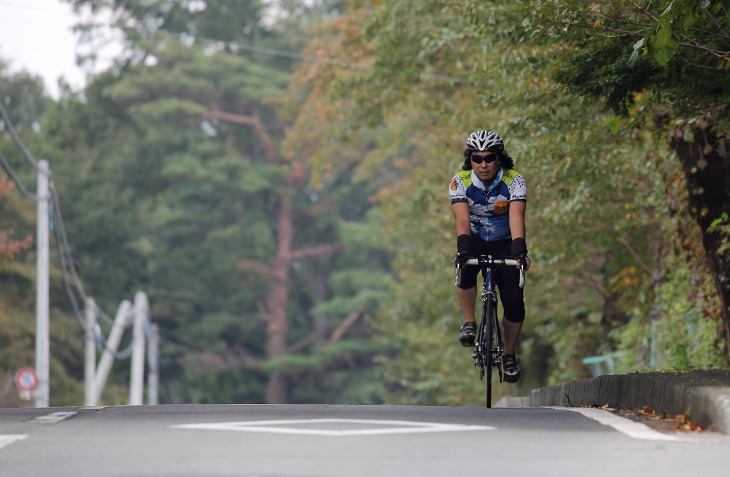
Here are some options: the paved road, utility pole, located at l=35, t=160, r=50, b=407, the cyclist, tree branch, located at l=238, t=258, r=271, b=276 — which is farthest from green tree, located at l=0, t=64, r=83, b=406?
the paved road

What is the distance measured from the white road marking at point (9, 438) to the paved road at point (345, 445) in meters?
0.02

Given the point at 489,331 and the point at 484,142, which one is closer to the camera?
the point at 484,142

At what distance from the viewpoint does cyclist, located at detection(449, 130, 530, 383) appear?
42.1 ft

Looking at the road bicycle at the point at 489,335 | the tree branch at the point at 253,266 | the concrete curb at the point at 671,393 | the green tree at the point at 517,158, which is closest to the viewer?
the concrete curb at the point at 671,393

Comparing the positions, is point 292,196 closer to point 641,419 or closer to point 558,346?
point 558,346

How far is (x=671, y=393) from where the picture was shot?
36.3 feet

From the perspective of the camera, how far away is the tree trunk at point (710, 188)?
54.5ft

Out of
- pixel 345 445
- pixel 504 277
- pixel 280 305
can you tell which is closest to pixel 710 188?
pixel 504 277

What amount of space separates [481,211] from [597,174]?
25.1 ft

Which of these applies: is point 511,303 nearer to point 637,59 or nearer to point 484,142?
point 484,142

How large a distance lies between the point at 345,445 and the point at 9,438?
193 cm

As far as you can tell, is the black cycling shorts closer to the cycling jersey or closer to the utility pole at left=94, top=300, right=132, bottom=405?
the cycling jersey

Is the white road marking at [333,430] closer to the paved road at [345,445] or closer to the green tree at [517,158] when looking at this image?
the paved road at [345,445]

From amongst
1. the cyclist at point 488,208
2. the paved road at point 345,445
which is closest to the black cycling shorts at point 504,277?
the cyclist at point 488,208
